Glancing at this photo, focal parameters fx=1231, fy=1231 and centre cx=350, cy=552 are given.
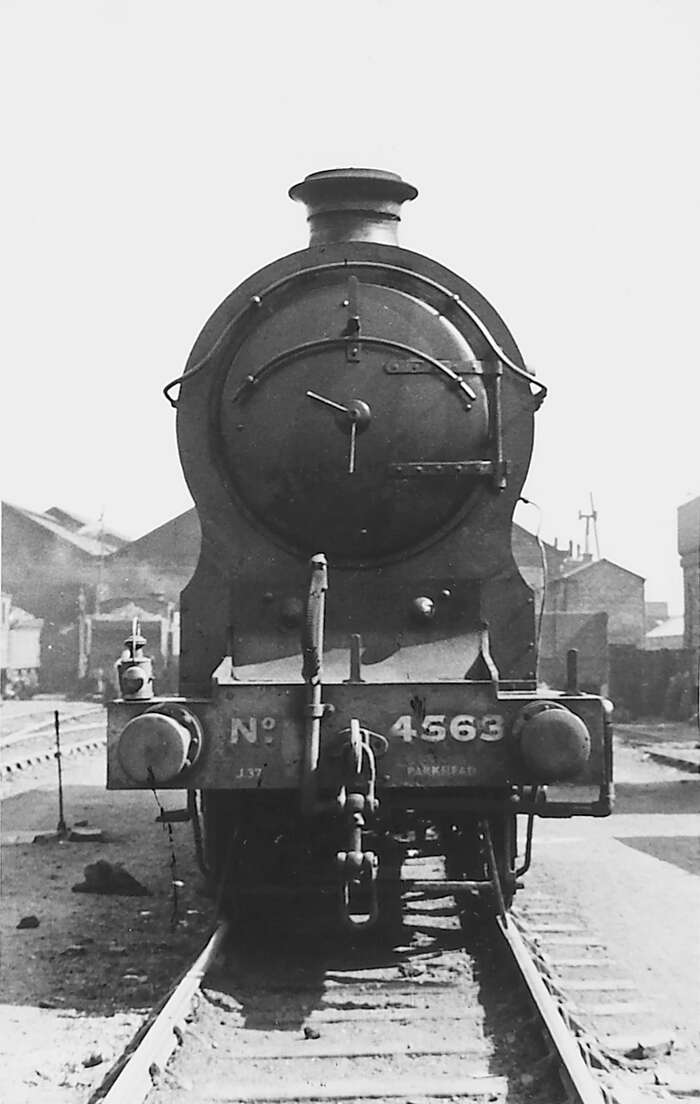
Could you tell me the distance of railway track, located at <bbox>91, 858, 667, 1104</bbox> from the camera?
381cm

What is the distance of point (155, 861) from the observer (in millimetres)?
8523

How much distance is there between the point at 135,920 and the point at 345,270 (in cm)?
358

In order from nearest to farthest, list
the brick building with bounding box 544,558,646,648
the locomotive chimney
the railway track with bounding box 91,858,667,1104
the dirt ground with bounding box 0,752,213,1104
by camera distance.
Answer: the railway track with bounding box 91,858,667,1104 < the dirt ground with bounding box 0,752,213,1104 < the locomotive chimney < the brick building with bounding box 544,558,646,648

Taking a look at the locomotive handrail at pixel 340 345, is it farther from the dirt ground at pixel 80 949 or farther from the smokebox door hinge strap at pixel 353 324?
the dirt ground at pixel 80 949

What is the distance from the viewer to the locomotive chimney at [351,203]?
614cm

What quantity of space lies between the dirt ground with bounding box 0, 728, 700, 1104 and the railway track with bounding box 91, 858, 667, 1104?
306 mm

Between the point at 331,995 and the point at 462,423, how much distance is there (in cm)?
252

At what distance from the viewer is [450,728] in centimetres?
492

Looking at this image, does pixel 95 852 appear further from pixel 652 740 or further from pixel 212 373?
pixel 652 740

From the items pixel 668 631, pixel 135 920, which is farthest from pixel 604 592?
pixel 135 920

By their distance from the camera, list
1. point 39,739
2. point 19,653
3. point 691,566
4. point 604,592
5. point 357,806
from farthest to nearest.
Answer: point 604,592 → point 19,653 → point 691,566 → point 39,739 → point 357,806

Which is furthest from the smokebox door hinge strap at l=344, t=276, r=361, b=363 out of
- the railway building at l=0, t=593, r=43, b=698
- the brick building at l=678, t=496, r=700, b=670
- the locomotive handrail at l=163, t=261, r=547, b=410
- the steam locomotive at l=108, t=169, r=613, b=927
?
the railway building at l=0, t=593, r=43, b=698

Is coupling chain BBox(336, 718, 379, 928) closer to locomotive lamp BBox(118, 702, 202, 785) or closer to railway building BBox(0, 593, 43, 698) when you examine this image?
locomotive lamp BBox(118, 702, 202, 785)

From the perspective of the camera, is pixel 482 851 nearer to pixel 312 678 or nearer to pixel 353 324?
pixel 312 678
